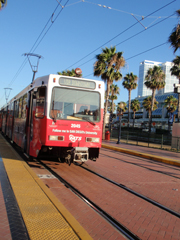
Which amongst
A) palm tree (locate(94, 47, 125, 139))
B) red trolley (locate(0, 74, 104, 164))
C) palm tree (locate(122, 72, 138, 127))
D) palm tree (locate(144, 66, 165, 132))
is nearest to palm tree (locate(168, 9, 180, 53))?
palm tree (locate(94, 47, 125, 139))

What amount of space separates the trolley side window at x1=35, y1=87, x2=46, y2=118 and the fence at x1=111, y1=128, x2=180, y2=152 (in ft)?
46.7

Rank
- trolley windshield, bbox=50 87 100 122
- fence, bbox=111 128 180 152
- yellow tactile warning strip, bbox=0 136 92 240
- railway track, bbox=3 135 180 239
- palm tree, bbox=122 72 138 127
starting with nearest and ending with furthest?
1. yellow tactile warning strip, bbox=0 136 92 240
2. railway track, bbox=3 135 180 239
3. trolley windshield, bbox=50 87 100 122
4. fence, bbox=111 128 180 152
5. palm tree, bbox=122 72 138 127

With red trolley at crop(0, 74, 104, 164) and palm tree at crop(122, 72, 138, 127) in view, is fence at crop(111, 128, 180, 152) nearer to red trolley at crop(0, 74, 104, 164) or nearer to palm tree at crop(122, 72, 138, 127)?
red trolley at crop(0, 74, 104, 164)

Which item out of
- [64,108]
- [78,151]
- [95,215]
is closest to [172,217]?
[95,215]

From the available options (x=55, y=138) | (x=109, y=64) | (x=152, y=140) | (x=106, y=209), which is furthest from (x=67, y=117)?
(x=109, y=64)

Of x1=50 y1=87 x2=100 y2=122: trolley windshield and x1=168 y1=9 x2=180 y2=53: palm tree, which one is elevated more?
x1=168 y1=9 x2=180 y2=53: palm tree

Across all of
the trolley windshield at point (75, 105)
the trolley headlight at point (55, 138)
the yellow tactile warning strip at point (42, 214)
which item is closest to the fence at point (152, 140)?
the trolley windshield at point (75, 105)

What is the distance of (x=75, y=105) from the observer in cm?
855

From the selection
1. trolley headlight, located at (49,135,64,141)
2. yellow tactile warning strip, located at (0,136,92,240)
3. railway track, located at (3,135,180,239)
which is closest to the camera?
yellow tactile warning strip, located at (0,136,92,240)

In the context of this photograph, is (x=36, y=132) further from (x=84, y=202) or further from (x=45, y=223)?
(x=45, y=223)

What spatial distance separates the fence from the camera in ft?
68.0

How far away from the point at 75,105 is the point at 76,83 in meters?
0.77

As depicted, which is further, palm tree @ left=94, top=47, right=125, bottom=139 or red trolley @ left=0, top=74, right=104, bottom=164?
palm tree @ left=94, top=47, right=125, bottom=139

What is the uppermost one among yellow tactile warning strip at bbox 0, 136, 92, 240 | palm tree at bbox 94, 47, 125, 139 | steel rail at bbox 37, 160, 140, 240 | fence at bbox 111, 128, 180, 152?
palm tree at bbox 94, 47, 125, 139
